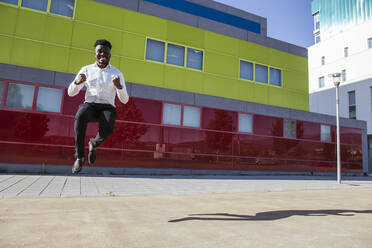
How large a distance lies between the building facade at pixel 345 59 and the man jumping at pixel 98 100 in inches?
1203

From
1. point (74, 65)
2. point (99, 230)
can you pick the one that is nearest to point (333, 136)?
point (74, 65)

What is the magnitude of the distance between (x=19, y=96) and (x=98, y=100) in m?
7.90

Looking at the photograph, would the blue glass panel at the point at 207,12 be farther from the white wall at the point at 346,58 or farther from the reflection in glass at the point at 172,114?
the white wall at the point at 346,58

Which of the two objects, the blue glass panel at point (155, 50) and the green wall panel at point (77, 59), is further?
the blue glass panel at point (155, 50)

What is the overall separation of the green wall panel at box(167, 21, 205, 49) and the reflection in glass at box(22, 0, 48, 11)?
5700 mm

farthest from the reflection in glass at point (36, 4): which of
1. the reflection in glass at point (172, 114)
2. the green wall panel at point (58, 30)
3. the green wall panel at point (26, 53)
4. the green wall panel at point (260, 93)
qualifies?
the green wall panel at point (260, 93)

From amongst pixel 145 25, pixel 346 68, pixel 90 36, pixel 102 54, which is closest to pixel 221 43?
pixel 145 25

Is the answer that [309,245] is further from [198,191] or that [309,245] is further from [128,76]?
[128,76]

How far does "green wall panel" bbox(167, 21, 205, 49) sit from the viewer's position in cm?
1313

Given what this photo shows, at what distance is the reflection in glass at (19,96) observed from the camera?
982 cm

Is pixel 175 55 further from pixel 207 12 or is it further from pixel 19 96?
pixel 19 96

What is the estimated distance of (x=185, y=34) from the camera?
13.5 metres

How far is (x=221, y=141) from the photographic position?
43.5 ft

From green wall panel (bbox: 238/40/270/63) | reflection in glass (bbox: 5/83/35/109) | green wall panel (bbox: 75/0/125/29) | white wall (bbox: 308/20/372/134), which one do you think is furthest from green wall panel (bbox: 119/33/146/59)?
white wall (bbox: 308/20/372/134)
